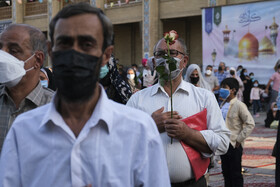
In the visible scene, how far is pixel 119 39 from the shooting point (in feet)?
95.7

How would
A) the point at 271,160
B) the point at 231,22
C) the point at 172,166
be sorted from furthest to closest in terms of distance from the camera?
1. the point at 231,22
2. the point at 271,160
3. the point at 172,166

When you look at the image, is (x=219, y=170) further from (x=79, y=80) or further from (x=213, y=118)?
(x=79, y=80)

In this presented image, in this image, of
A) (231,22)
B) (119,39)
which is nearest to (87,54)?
(231,22)

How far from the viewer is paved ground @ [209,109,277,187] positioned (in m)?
6.38

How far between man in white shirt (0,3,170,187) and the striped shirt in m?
0.99

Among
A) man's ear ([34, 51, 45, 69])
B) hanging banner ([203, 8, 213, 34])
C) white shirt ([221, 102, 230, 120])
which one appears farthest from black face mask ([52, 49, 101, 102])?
hanging banner ([203, 8, 213, 34])

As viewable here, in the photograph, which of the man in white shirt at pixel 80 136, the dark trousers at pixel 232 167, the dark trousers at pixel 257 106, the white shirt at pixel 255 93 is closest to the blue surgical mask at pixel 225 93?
the dark trousers at pixel 232 167

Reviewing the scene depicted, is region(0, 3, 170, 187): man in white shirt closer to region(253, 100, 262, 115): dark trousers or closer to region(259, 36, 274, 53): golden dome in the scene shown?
region(253, 100, 262, 115): dark trousers

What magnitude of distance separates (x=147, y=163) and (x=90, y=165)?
0.21 m

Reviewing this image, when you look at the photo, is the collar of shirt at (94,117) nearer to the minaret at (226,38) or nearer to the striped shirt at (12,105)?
the striped shirt at (12,105)

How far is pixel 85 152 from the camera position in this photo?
5.39 feet

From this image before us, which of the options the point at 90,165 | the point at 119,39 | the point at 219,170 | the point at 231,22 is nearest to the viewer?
the point at 90,165

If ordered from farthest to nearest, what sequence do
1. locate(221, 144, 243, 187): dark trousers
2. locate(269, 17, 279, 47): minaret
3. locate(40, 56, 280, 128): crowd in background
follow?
1. locate(269, 17, 279, 47): minaret
2. locate(221, 144, 243, 187): dark trousers
3. locate(40, 56, 280, 128): crowd in background

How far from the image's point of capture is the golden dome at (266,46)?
54.1ft
